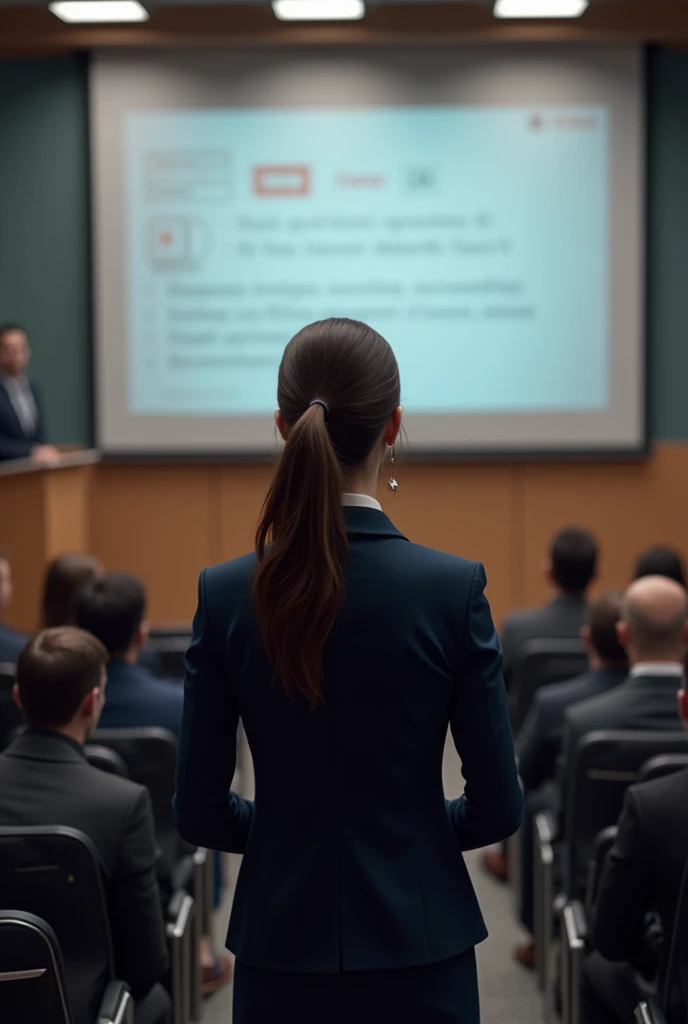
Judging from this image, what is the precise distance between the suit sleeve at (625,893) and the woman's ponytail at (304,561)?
0.76 m

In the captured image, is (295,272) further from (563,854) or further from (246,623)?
(246,623)

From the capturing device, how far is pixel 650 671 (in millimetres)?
2773

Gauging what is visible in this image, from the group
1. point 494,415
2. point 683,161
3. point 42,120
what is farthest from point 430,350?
point 42,120

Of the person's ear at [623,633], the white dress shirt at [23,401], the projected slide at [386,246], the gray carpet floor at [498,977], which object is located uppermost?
the projected slide at [386,246]

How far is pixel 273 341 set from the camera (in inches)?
277

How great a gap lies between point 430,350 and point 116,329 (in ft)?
5.84

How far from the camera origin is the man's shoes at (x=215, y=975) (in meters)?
3.23

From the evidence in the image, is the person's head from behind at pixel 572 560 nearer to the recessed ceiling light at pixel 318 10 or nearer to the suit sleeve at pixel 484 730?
the suit sleeve at pixel 484 730

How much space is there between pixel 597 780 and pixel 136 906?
1066 mm

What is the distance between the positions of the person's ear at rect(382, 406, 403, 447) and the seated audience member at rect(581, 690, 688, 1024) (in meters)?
0.76

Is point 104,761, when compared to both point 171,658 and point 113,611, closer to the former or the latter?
point 113,611

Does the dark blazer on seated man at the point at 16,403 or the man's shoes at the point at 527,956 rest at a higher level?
the dark blazer on seated man at the point at 16,403

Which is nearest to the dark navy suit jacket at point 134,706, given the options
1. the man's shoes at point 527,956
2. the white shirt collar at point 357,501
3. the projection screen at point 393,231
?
the man's shoes at point 527,956

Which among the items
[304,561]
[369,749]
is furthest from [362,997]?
[304,561]
